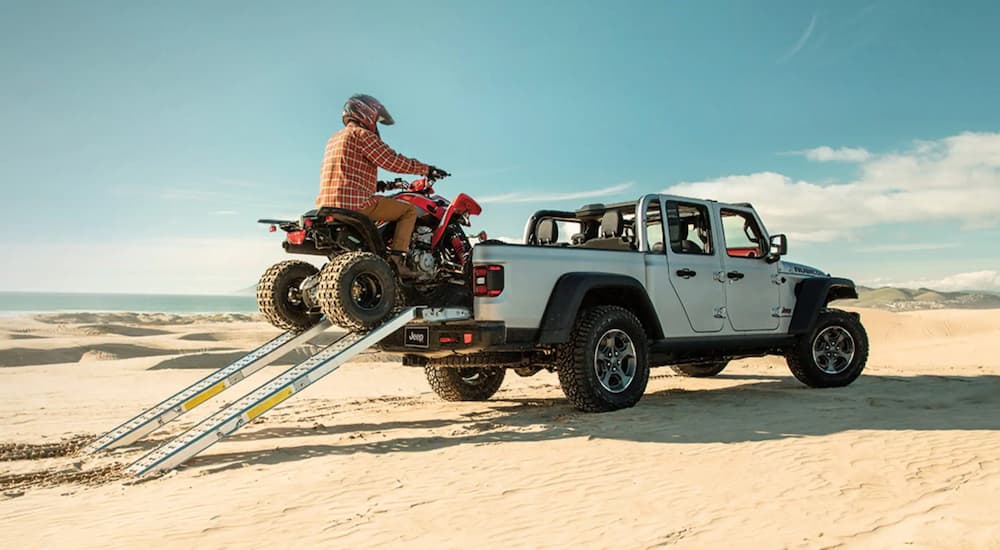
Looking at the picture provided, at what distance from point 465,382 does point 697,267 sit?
3.10m

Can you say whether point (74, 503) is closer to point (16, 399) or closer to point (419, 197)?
point (419, 197)

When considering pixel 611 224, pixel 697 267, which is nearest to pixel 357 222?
pixel 611 224

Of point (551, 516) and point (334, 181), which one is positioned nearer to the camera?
point (551, 516)

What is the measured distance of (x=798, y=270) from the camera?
→ 9.69m

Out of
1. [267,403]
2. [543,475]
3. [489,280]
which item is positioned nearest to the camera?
[543,475]

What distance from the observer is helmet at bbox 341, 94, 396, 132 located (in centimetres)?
735

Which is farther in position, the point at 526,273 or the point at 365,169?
the point at 365,169

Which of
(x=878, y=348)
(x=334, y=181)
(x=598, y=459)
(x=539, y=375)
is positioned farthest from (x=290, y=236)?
(x=878, y=348)

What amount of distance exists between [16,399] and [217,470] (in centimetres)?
667

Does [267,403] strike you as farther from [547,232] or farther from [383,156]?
[547,232]

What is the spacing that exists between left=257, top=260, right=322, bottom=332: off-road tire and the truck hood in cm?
564

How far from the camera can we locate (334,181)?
7.14 m

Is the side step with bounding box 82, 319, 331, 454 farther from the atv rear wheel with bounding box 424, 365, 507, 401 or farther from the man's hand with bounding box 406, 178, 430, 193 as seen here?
the atv rear wheel with bounding box 424, 365, 507, 401

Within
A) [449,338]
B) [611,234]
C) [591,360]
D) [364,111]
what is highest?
[364,111]
